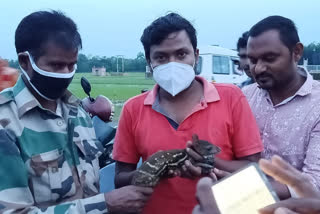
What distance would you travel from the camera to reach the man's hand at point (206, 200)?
1.08m

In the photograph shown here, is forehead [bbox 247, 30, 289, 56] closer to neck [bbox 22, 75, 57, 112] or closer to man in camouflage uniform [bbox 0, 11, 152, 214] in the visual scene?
man in camouflage uniform [bbox 0, 11, 152, 214]

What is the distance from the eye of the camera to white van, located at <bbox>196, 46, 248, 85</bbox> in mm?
14914

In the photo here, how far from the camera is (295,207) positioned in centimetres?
121

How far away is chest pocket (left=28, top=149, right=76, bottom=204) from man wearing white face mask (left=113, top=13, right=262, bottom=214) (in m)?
0.39

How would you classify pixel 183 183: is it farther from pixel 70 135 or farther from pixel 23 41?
pixel 23 41

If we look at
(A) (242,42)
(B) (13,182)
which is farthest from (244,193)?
(A) (242,42)

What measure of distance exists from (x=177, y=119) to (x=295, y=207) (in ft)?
3.71

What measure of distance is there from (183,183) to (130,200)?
1.17 ft

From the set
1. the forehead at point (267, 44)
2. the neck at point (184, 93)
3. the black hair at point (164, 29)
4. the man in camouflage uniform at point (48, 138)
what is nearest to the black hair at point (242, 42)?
the forehead at point (267, 44)

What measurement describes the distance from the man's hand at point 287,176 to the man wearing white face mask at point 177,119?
2.29 ft

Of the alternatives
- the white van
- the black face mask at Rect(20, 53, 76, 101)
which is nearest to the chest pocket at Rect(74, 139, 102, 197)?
the black face mask at Rect(20, 53, 76, 101)

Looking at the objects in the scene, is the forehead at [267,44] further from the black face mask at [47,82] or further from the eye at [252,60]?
the black face mask at [47,82]

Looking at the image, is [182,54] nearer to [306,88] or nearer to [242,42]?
[306,88]

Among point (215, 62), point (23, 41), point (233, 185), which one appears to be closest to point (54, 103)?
point (23, 41)
